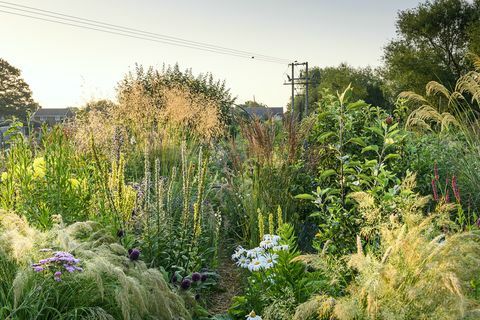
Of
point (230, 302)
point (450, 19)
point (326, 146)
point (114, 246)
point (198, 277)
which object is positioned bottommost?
point (230, 302)

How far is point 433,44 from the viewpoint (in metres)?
28.9

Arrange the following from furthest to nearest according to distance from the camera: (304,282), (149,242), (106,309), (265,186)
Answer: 1. (265,186)
2. (149,242)
3. (304,282)
4. (106,309)

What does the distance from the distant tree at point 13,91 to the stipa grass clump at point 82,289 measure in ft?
130

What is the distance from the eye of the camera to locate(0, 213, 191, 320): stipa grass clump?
2689mm

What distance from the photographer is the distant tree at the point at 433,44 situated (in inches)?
1101

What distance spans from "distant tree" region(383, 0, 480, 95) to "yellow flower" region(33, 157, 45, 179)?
85.0ft

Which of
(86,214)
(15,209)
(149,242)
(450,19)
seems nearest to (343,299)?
(149,242)

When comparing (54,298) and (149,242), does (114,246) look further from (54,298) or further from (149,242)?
(149,242)

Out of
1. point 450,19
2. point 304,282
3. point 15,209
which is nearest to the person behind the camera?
point 304,282

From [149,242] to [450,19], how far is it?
1125 inches

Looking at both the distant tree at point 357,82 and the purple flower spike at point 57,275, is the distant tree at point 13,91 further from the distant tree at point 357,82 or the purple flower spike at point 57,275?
the purple flower spike at point 57,275

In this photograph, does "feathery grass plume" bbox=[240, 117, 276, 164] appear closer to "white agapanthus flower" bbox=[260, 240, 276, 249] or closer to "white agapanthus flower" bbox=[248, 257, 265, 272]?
"white agapanthus flower" bbox=[260, 240, 276, 249]

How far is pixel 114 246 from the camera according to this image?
3324 mm

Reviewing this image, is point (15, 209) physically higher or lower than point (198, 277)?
higher
